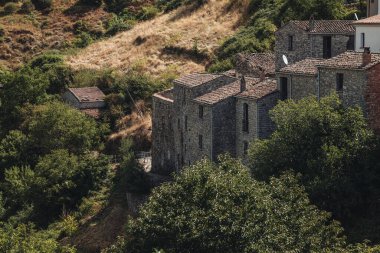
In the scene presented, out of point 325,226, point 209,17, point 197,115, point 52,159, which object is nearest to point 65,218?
point 52,159

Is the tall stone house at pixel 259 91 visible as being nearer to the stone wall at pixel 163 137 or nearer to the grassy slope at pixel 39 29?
the stone wall at pixel 163 137

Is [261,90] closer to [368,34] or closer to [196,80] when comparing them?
[196,80]

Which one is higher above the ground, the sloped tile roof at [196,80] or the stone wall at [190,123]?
the sloped tile roof at [196,80]

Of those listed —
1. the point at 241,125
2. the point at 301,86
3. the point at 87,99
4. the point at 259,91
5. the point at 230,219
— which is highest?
the point at 301,86

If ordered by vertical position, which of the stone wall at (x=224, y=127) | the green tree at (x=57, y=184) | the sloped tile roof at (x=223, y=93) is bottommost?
the green tree at (x=57, y=184)

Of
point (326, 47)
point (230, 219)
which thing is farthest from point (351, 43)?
point (230, 219)

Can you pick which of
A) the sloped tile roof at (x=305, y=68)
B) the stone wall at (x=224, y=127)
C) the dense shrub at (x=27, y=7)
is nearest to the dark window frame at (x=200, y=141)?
the stone wall at (x=224, y=127)

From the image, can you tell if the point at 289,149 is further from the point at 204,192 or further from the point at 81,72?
the point at 81,72
